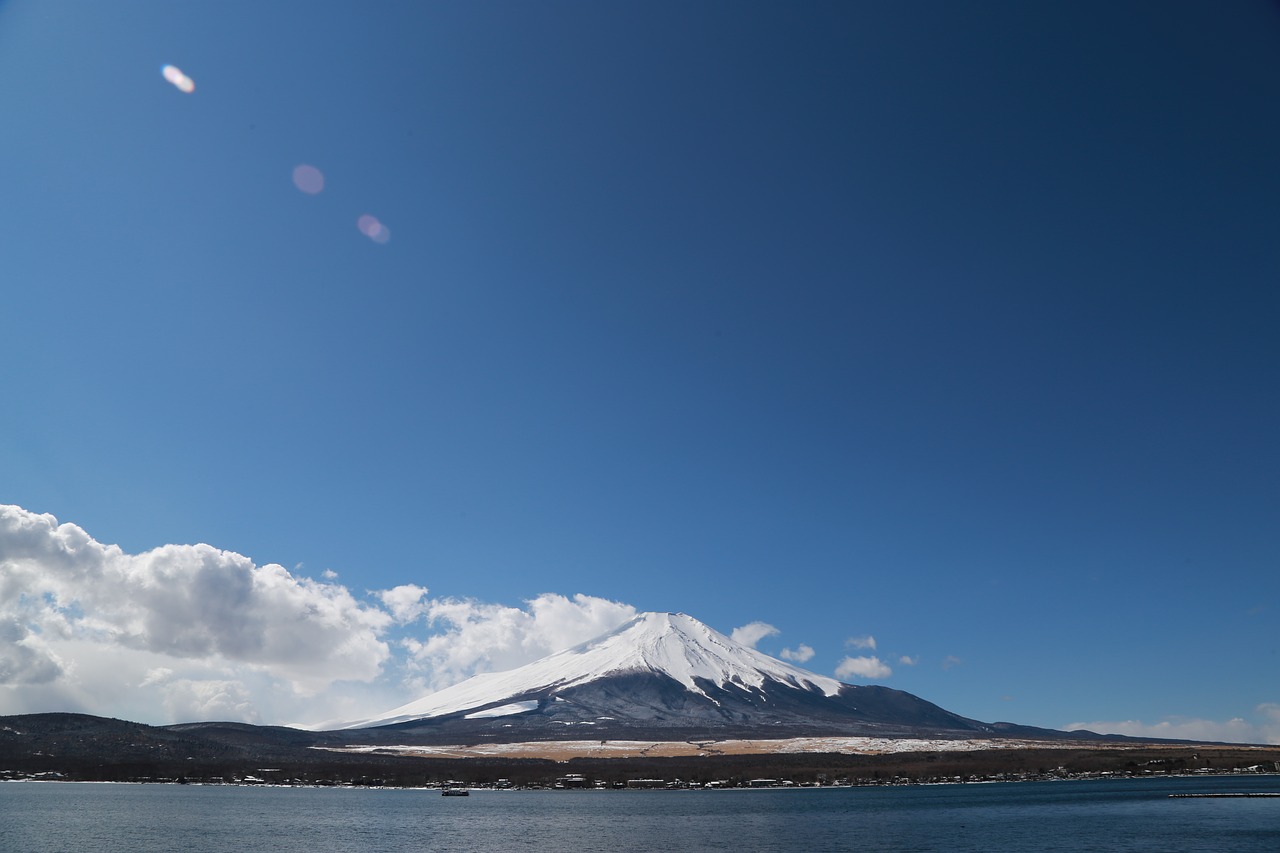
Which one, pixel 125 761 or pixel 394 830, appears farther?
pixel 125 761

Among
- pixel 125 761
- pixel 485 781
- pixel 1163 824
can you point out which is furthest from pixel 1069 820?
pixel 125 761

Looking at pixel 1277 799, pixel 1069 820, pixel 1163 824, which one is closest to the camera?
pixel 1163 824

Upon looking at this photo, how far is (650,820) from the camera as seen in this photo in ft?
310

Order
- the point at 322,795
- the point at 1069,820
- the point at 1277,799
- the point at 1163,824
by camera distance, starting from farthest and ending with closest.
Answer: the point at 322,795 → the point at 1277,799 → the point at 1069,820 → the point at 1163,824

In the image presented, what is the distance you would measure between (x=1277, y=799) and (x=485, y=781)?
140236 millimetres

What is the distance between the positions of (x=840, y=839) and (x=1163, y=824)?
3704cm

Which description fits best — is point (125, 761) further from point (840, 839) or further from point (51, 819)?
point (840, 839)

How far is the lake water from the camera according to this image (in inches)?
2827

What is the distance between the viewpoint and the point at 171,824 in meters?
89.1

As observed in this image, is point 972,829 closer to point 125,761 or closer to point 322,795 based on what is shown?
point 322,795

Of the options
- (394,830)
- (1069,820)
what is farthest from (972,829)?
(394,830)

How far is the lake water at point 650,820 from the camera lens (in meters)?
71.8

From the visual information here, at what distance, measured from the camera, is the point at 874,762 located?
7835 inches

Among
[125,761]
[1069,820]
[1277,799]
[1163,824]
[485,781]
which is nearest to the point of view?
[1163,824]
